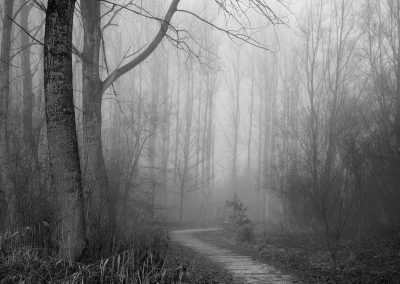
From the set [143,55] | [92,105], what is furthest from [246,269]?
[143,55]

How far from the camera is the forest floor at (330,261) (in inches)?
291

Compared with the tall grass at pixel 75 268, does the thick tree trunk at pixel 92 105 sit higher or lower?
higher

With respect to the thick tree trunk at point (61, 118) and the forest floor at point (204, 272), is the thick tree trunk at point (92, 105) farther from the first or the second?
the thick tree trunk at point (61, 118)

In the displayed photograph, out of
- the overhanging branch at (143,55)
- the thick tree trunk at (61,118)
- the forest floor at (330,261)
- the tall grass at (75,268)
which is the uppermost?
the overhanging branch at (143,55)

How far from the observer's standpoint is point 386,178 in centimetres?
1233

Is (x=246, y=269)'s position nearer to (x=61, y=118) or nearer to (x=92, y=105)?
(x=92, y=105)

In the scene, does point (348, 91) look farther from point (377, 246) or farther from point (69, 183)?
point (69, 183)

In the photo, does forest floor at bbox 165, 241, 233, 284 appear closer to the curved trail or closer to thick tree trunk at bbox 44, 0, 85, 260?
the curved trail

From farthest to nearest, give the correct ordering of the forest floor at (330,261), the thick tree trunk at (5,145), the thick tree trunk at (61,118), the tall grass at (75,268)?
the forest floor at (330,261), the thick tree trunk at (5,145), the thick tree trunk at (61,118), the tall grass at (75,268)

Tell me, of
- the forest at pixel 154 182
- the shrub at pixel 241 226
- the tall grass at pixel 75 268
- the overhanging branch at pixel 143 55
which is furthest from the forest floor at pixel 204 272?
the shrub at pixel 241 226

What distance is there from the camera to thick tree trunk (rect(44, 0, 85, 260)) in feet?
14.9

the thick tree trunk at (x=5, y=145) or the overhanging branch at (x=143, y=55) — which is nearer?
the thick tree trunk at (x=5, y=145)

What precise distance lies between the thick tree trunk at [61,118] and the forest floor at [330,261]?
14.1 ft

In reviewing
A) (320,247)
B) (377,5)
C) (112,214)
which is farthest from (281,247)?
(377,5)
